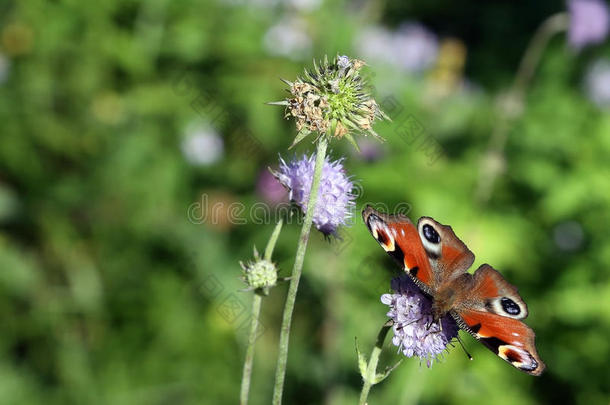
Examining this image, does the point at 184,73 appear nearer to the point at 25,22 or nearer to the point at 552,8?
the point at 25,22

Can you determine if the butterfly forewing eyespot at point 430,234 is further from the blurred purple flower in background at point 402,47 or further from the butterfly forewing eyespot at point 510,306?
the blurred purple flower in background at point 402,47

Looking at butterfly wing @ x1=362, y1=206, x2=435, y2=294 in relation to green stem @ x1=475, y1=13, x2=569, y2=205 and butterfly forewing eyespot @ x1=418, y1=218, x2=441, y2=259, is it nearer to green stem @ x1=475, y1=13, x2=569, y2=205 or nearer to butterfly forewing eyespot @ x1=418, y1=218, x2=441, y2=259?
butterfly forewing eyespot @ x1=418, y1=218, x2=441, y2=259

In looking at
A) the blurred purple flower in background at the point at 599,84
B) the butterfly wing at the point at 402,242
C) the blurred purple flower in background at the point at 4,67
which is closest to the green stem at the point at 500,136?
the blurred purple flower in background at the point at 599,84

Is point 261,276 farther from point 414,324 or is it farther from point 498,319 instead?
point 498,319

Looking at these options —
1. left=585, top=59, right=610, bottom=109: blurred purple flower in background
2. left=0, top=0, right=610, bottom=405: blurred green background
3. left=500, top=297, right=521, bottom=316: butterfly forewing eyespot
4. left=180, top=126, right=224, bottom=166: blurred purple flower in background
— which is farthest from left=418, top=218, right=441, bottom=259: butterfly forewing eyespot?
left=585, top=59, right=610, bottom=109: blurred purple flower in background

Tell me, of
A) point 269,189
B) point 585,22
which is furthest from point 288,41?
point 585,22

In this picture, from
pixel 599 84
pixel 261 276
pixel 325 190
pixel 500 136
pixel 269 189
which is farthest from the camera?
pixel 599 84
